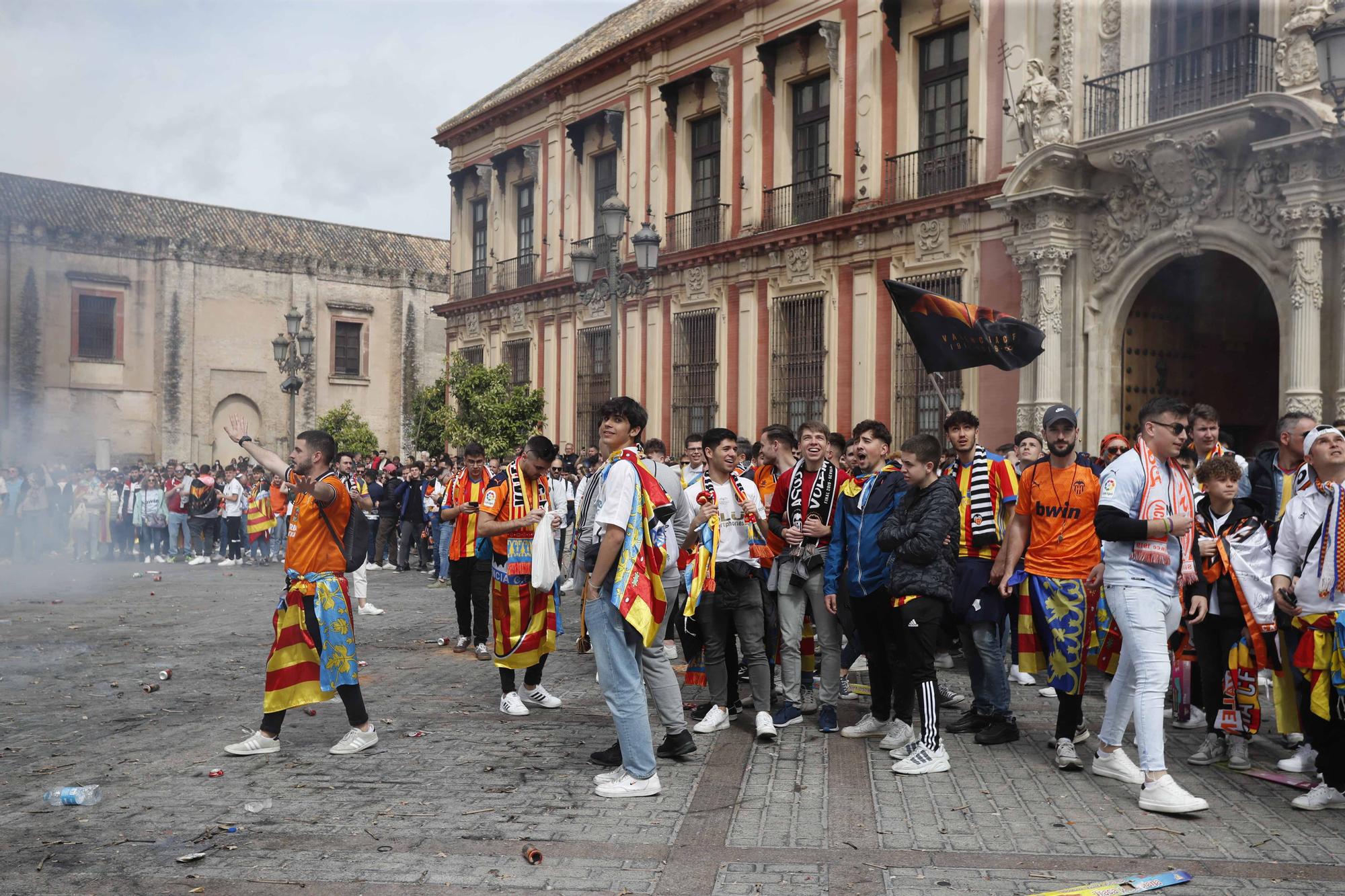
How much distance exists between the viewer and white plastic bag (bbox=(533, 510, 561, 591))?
668 cm

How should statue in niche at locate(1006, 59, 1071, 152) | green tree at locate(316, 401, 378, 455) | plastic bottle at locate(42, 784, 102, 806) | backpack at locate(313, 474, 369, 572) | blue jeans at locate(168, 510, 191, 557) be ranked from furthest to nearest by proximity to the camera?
green tree at locate(316, 401, 378, 455) < blue jeans at locate(168, 510, 191, 557) < statue in niche at locate(1006, 59, 1071, 152) < backpack at locate(313, 474, 369, 572) < plastic bottle at locate(42, 784, 102, 806)

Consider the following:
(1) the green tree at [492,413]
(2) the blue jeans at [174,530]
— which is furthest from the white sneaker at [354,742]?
(2) the blue jeans at [174,530]

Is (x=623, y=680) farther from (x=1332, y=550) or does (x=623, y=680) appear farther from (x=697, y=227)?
(x=697, y=227)

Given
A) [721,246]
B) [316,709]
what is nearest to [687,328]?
[721,246]

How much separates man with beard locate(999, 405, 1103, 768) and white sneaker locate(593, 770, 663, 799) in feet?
7.15

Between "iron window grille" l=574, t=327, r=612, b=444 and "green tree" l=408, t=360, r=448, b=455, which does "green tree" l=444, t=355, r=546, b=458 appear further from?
"iron window grille" l=574, t=327, r=612, b=444

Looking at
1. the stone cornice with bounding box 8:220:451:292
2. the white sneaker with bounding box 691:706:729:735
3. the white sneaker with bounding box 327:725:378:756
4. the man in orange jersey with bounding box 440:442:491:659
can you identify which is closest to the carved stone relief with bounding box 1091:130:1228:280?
the man in orange jersey with bounding box 440:442:491:659

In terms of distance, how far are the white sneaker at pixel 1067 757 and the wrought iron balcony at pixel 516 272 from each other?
2127 centimetres

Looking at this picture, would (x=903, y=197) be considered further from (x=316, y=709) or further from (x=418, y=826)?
(x=418, y=826)

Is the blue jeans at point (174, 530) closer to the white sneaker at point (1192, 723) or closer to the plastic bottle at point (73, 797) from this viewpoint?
the plastic bottle at point (73, 797)

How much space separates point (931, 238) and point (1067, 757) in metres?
11.8

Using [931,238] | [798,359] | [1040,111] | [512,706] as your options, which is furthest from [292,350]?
[512,706]

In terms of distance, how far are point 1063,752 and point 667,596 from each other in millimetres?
2254

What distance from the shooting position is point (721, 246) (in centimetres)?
2041
